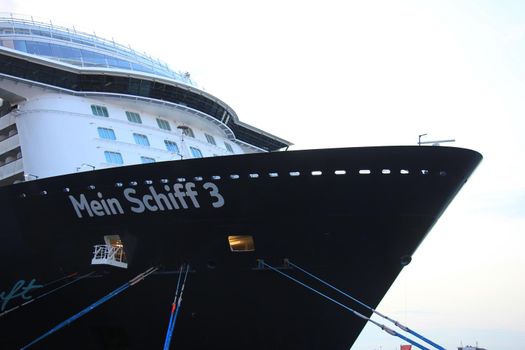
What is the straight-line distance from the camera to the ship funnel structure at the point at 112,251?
12.5 metres

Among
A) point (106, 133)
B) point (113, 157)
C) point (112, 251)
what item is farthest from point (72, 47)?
point (112, 251)

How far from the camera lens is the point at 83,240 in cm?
1298

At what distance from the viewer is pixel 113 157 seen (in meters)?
16.1

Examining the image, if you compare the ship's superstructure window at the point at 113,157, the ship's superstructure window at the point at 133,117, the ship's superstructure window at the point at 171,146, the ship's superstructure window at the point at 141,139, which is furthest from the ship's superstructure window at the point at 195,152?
the ship's superstructure window at the point at 113,157

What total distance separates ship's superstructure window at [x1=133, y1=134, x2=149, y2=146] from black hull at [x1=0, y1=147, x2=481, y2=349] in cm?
437

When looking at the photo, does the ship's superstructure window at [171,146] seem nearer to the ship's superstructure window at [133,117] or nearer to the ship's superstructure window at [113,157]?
the ship's superstructure window at [133,117]

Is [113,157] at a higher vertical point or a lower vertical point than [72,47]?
lower

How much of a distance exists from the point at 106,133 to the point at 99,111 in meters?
1.18

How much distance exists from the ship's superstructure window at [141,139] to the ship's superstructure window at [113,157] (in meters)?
1.05

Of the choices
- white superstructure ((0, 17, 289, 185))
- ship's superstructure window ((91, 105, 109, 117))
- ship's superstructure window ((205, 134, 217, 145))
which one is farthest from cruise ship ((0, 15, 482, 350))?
ship's superstructure window ((205, 134, 217, 145))

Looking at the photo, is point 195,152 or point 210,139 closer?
point 195,152

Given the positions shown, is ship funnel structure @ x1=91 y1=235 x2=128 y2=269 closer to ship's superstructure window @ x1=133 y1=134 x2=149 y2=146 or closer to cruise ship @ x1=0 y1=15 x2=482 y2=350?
cruise ship @ x1=0 y1=15 x2=482 y2=350

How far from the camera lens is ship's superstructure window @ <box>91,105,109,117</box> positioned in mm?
17469

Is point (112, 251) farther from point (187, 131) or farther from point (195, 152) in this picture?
point (187, 131)
